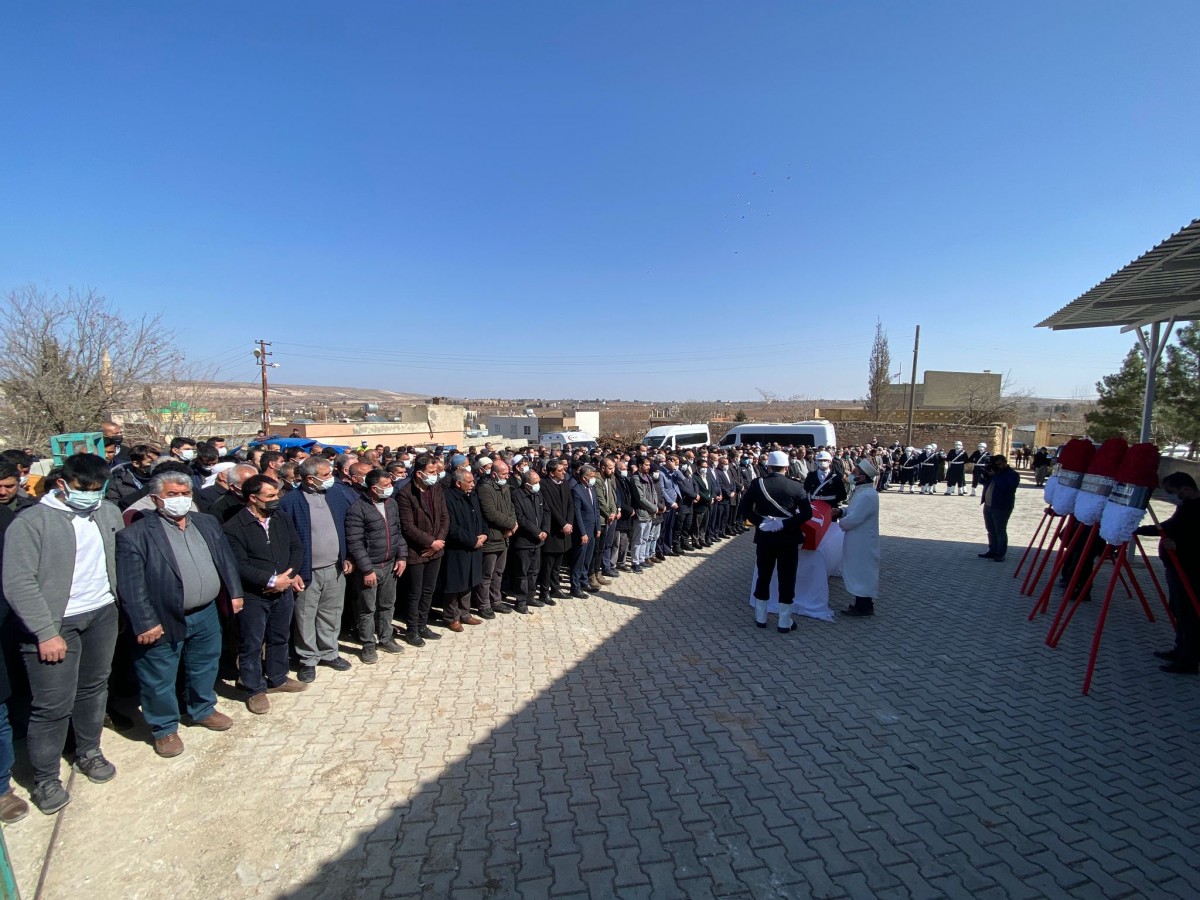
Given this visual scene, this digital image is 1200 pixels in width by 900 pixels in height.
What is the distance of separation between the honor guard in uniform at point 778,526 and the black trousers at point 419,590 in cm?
332

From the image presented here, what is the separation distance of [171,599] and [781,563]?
512 cm

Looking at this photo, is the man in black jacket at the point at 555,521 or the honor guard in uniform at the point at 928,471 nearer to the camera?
the man in black jacket at the point at 555,521

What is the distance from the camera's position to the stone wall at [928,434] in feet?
86.0

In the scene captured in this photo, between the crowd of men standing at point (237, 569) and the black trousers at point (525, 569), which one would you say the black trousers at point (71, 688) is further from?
the black trousers at point (525, 569)

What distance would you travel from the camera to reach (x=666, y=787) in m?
3.16

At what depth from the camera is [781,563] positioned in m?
5.62

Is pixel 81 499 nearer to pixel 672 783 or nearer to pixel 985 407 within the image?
pixel 672 783

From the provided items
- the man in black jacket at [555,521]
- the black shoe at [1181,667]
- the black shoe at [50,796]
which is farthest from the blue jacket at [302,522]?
the black shoe at [1181,667]

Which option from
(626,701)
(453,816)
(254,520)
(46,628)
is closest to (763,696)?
(626,701)

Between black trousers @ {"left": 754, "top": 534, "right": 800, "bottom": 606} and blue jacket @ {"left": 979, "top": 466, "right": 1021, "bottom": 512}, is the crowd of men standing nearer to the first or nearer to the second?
black trousers @ {"left": 754, "top": 534, "right": 800, "bottom": 606}

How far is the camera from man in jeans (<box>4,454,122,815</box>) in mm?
2838

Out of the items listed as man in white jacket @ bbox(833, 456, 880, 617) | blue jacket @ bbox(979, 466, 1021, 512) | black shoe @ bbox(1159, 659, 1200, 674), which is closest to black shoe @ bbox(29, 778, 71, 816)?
man in white jacket @ bbox(833, 456, 880, 617)

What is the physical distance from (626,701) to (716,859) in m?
1.57

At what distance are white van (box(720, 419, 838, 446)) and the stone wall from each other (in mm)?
8603
